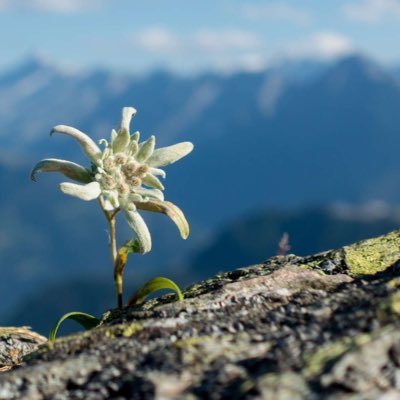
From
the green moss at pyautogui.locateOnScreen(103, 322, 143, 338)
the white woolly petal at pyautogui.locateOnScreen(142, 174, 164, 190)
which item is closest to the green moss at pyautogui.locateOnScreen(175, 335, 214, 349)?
the green moss at pyautogui.locateOnScreen(103, 322, 143, 338)

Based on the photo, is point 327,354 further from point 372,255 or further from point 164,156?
point 164,156

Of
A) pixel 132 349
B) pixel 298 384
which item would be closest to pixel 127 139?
pixel 132 349

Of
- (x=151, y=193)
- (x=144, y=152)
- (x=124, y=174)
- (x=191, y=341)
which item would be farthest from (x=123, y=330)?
(x=144, y=152)

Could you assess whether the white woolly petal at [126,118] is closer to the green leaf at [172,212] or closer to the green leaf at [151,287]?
the green leaf at [172,212]

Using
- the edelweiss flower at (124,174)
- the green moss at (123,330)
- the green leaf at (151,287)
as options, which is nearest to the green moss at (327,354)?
the green moss at (123,330)

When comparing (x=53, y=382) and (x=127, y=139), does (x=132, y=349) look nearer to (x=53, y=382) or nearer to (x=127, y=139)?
(x=53, y=382)

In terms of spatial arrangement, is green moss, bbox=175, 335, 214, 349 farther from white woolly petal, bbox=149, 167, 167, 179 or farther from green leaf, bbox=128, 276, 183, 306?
white woolly petal, bbox=149, 167, 167, 179
